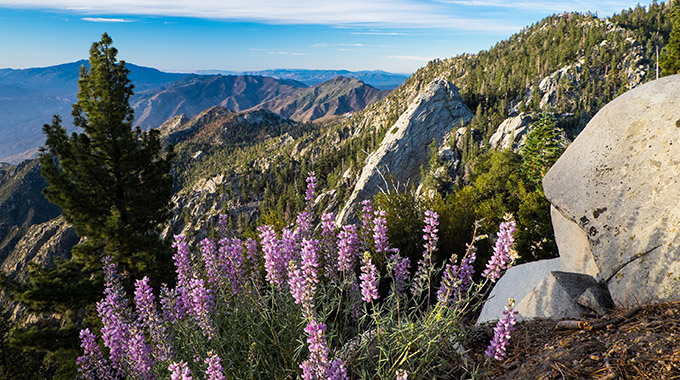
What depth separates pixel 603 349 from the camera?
376 centimetres

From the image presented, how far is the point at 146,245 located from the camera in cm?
1723

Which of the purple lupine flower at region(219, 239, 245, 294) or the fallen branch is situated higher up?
the purple lupine flower at region(219, 239, 245, 294)

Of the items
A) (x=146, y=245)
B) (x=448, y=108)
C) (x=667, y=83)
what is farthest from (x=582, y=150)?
(x=448, y=108)

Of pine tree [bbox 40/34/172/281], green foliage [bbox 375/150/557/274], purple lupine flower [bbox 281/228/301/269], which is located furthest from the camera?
pine tree [bbox 40/34/172/281]

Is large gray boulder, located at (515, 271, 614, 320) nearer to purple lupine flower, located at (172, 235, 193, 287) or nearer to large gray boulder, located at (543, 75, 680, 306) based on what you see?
large gray boulder, located at (543, 75, 680, 306)

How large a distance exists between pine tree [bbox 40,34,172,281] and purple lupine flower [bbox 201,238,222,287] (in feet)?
41.2

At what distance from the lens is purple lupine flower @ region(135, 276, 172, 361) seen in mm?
4270

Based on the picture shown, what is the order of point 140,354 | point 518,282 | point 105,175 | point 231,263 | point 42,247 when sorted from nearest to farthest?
point 140,354
point 231,263
point 518,282
point 105,175
point 42,247

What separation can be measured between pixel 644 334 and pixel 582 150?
14.5 ft

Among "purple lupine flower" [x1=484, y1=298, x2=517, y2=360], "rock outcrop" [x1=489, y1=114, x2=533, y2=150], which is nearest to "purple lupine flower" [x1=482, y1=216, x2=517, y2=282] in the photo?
"purple lupine flower" [x1=484, y1=298, x2=517, y2=360]

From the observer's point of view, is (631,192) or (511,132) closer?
(631,192)

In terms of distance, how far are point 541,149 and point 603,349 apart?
27.7 meters

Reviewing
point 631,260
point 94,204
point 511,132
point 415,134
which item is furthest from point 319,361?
point 415,134

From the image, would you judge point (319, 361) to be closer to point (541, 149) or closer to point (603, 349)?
point (603, 349)
